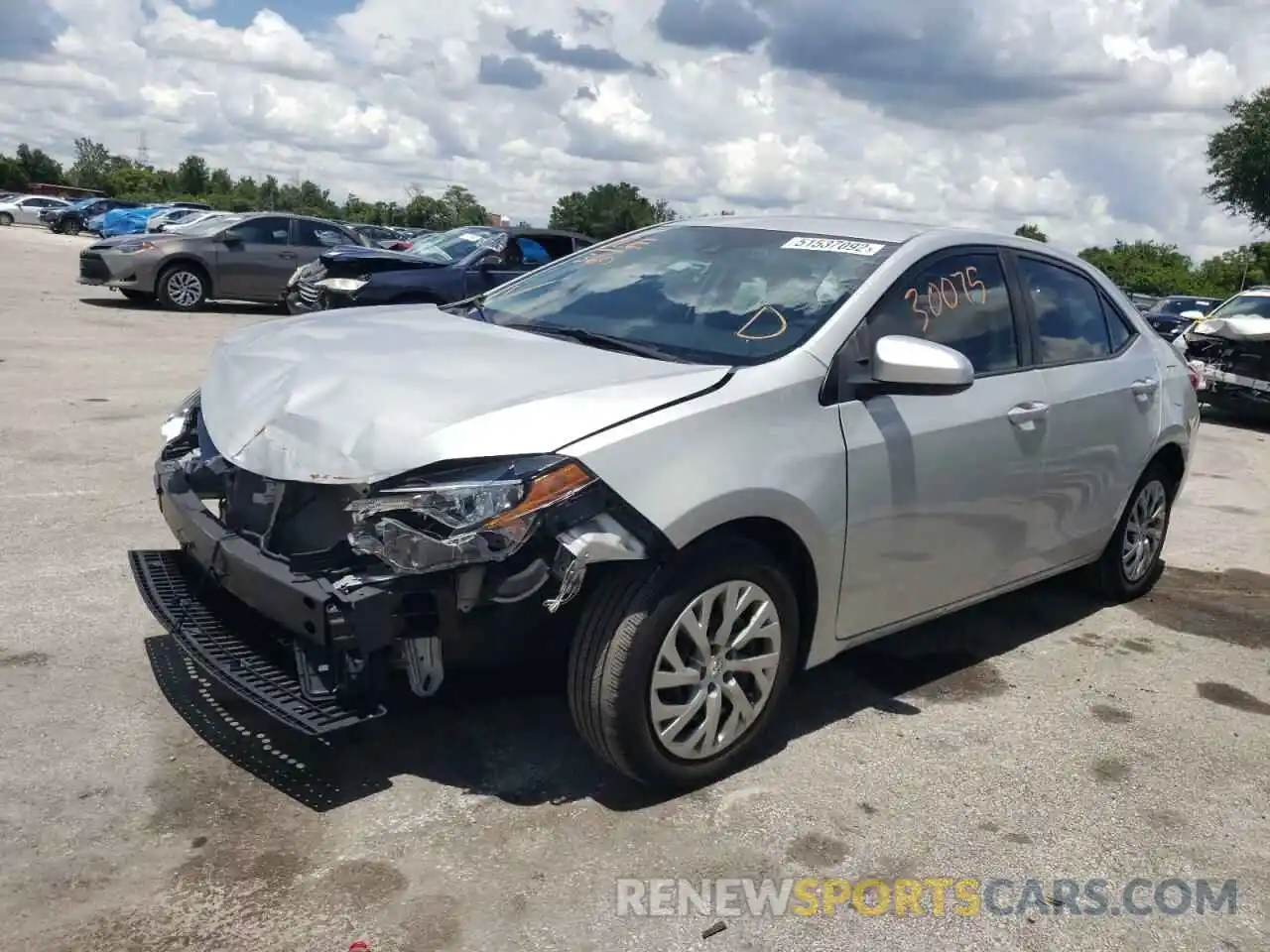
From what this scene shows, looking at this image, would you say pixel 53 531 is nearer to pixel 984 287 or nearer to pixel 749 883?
pixel 749 883

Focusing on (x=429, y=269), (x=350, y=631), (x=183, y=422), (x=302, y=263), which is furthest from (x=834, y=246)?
(x=302, y=263)

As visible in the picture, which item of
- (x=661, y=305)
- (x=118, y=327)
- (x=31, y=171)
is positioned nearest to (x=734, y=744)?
(x=661, y=305)

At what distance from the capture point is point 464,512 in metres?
2.96

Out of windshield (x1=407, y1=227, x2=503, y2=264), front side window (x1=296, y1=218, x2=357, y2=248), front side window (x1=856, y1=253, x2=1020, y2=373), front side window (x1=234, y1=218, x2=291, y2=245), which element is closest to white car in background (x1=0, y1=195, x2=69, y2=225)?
front side window (x1=296, y1=218, x2=357, y2=248)

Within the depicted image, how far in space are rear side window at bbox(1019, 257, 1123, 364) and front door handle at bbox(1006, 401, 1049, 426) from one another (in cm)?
26

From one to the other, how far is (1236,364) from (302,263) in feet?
40.5

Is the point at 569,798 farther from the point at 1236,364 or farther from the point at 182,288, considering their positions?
the point at 182,288

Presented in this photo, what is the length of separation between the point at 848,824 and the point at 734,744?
1.34ft

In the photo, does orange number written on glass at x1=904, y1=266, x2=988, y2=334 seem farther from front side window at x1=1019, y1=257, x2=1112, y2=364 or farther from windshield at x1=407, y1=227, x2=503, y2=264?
windshield at x1=407, y1=227, x2=503, y2=264

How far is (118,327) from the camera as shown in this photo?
13.9 metres

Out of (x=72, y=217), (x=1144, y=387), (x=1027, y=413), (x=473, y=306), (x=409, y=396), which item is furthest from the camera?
(x=72, y=217)

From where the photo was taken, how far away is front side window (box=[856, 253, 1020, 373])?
3988 mm

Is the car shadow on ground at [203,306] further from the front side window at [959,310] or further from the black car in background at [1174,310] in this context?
the black car in background at [1174,310]

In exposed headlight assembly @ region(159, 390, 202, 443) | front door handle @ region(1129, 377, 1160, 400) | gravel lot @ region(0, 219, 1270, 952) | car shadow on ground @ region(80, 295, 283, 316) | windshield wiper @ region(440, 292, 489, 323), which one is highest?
windshield wiper @ region(440, 292, 489, 323)
